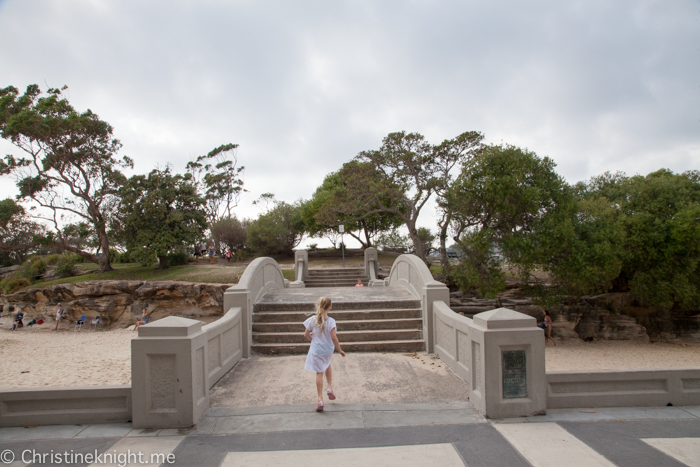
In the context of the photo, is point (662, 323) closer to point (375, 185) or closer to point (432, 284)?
point (375, 185)

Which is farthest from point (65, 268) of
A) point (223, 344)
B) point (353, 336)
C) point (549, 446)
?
point (549, 446)

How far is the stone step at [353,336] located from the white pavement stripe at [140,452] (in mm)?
3914

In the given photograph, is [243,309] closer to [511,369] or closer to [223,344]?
[223,344]

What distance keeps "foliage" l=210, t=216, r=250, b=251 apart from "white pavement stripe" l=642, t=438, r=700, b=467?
34997mm

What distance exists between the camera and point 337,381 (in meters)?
5.95

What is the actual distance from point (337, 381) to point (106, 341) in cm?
1740

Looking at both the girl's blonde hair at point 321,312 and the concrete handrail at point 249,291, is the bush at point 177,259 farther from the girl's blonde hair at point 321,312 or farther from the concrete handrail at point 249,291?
the girl's blonde hair at point 321,312

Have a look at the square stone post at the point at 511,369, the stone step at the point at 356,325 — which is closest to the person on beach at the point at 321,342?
the square stone post at the point at 511,369

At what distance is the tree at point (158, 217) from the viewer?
84.6 feet

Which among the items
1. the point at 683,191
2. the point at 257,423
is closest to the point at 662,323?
the point at 683,191

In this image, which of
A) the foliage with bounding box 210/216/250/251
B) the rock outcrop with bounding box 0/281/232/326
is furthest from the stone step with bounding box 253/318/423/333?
the foliage with bounding box 210/216/250/251

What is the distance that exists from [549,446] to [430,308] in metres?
4.12

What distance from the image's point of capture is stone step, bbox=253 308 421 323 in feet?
28.4

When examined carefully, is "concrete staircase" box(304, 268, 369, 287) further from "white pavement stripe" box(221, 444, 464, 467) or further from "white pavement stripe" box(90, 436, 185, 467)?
"white pavement stripe" box(221, 444, 464, 467)
